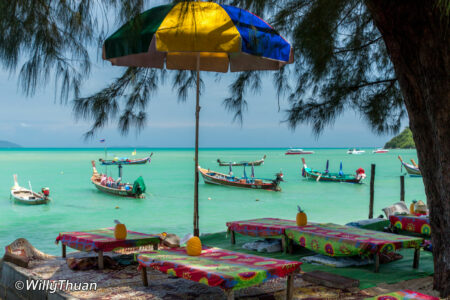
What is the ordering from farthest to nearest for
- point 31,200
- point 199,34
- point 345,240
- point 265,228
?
point 31,200 < point 265,228 < point 345,240 < point 199,34

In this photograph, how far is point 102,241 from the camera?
4227mm

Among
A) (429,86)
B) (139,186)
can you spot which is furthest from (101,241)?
(139,186)

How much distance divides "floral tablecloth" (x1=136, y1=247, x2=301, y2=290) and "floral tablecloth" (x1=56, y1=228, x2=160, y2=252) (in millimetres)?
733

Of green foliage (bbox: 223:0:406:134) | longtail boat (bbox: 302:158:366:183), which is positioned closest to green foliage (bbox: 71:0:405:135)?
green foliage (bbox: 223:0:406:134)

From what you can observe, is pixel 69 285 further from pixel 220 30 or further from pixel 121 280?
pixel 220 30

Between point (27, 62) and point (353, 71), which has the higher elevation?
point (353, 71)

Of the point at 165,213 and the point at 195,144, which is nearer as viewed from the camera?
the point at 195,144

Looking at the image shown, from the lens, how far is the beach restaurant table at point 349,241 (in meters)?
4.12

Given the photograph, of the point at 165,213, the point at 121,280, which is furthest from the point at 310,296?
the point at 165,213

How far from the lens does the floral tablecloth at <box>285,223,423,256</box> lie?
412 cm

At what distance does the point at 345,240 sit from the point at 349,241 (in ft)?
0.19

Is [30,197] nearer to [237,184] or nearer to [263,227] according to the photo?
[237,184]

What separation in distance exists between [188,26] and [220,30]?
26 cm

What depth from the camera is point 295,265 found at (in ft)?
10.6
